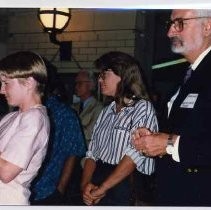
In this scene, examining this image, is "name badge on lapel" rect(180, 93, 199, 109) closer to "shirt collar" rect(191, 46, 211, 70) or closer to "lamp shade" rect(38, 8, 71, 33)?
"shirt collar" rect(191, 46, 211, 70)

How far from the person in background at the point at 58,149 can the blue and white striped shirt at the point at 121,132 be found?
12 cm

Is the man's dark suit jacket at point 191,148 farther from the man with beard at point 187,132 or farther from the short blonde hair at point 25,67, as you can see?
the short blonde hair at point 25,67

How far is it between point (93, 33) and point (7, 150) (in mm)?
733

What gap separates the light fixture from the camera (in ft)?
8.60

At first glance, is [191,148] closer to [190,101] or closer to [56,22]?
[190,101]

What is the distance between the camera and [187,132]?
2439 millimetres

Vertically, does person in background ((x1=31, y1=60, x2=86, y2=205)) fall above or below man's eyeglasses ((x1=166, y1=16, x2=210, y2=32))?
below

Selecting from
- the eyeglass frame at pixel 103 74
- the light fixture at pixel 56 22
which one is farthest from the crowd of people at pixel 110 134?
the light fixture at pixel 56 22

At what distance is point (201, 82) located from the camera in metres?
2.50

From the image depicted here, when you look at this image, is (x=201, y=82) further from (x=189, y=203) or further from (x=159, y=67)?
(x=189, y=203)

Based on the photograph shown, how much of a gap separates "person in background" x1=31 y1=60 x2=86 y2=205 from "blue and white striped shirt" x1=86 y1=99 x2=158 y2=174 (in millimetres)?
120

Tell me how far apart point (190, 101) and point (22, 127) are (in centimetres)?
75

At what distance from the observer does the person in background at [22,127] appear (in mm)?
2398

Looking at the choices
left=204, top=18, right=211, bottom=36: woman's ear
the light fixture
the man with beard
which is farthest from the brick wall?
left=204, top=18, right=211, bottom=36: woman's ear
